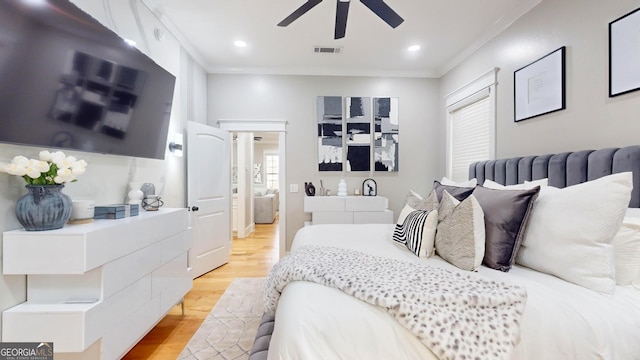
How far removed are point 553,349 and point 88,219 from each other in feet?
7.56

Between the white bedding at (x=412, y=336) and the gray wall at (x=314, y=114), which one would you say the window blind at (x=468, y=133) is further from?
the white bedding at (x=412, y=336)

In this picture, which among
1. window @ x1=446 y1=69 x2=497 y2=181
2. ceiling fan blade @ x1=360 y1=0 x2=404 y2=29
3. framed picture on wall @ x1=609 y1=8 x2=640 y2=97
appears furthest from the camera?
window @ x1=446 y1=69 x2=497 y2=181

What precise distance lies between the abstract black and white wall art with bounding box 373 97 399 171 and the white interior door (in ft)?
6.88

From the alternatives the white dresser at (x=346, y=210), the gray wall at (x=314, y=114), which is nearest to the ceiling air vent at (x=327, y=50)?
the gray wall at (x=314, y=114)

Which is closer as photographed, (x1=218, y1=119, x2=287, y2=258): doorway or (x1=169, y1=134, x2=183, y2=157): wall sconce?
(x1=169, y1=134, x2=183, y2=157): wall sconce

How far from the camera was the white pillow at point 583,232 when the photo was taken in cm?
119

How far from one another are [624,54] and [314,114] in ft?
9.90

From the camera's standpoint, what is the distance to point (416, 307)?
98cm

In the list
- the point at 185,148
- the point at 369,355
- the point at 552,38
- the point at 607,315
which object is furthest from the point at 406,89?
the point at 369,355

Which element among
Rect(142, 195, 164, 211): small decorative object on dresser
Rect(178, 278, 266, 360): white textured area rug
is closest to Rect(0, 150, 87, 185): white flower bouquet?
Rect(142, 195, 164, 211): small decorative object on dresser

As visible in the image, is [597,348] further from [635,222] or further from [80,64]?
[80,64]

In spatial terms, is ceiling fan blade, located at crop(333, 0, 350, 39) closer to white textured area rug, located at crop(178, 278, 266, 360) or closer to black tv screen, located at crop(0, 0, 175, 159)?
black tv screen, located at crop(0, 0, 175, 159)

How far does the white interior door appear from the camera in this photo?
Result: 326cm

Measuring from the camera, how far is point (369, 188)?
397 cm
